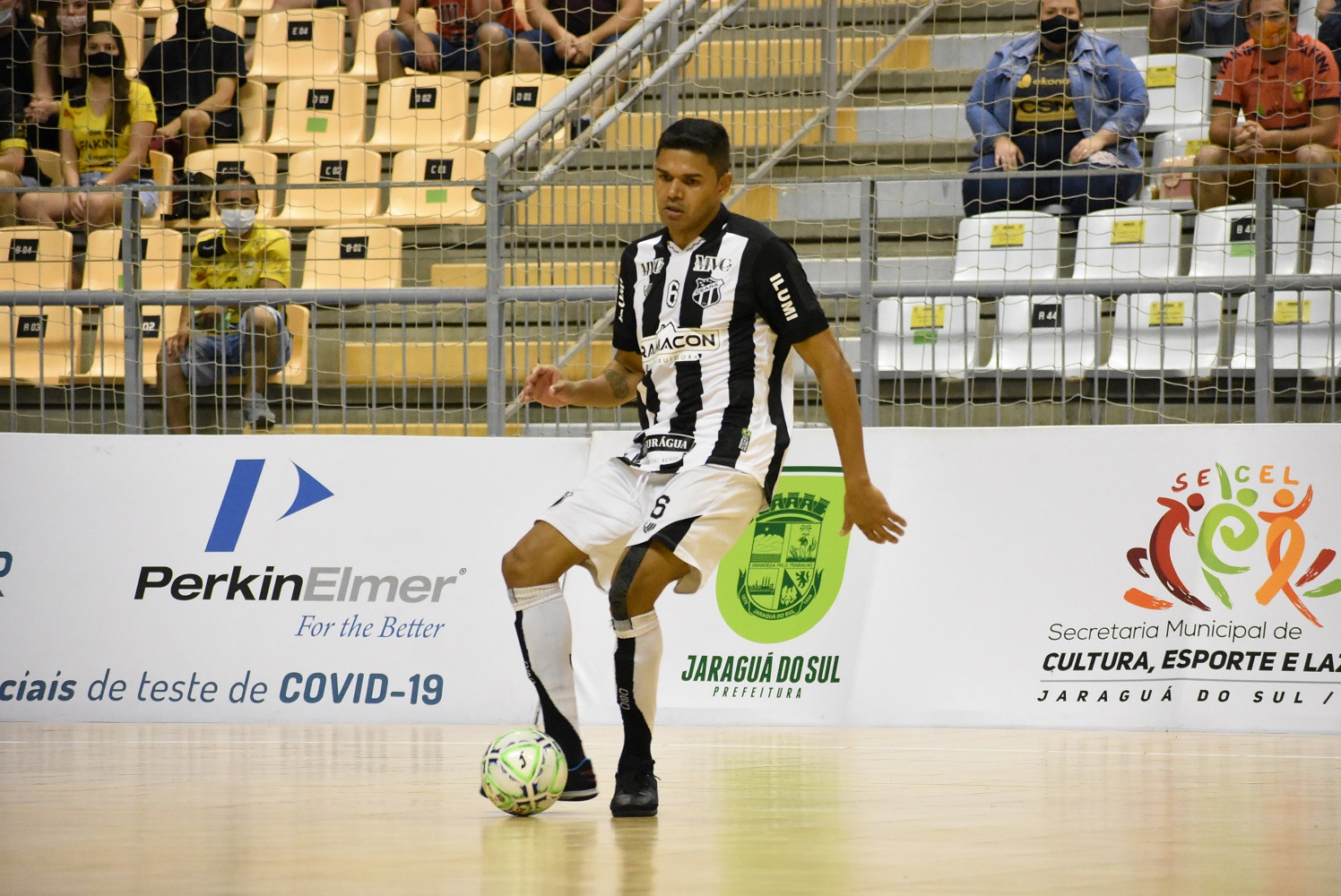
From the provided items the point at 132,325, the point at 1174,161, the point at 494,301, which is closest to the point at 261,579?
the point at 494,301

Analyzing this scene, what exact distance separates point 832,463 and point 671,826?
3805mm

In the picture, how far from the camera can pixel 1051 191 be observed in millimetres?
10266

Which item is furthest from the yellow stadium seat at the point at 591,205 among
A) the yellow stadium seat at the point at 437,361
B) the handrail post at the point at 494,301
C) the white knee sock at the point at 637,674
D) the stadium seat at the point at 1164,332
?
the white knee sock at the point at 637,674

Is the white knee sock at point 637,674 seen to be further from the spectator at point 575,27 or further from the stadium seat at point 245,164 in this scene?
the spectator at point 575,27

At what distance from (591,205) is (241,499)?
2.89 metres

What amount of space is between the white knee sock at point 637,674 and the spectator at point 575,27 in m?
8.17

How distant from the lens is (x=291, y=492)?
856 cm

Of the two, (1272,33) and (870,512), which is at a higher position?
(1272,33)

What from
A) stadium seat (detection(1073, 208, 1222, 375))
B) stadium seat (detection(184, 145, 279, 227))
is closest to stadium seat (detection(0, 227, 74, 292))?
stadium seat (detection(184, 145, 279, 227))

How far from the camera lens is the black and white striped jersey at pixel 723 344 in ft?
16.4

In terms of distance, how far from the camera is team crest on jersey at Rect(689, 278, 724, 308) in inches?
198

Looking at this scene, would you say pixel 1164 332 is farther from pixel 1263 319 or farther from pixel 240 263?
pixel 240 263

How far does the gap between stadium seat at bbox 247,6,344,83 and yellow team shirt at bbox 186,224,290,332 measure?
11.0 ft

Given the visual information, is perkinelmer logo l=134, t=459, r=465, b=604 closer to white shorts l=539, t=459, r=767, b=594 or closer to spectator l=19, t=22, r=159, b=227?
white shorts l=539, t=459, r=767, b=594
